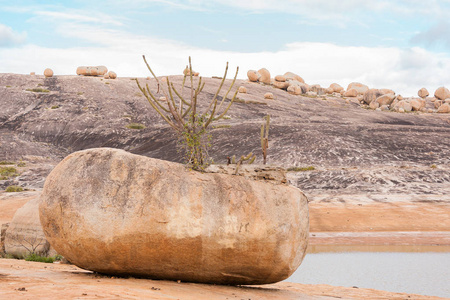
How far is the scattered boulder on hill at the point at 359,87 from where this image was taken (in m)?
122

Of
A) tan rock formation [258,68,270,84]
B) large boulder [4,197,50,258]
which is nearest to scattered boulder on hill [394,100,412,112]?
tan rock formation [258,68,270,84]

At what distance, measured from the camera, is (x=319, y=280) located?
1762cm

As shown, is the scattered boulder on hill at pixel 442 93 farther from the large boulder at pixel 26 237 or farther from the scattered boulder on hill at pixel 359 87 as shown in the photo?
the large boulder at pixel 26 237

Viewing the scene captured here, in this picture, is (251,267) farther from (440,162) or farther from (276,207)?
(440,162)

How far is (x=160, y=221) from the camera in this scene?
10.5 m

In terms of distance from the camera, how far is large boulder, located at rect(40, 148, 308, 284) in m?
10.5

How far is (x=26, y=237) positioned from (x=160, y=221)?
27.6 ft

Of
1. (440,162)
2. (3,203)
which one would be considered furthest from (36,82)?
(440,162)

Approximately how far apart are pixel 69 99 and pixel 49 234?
65.0 m

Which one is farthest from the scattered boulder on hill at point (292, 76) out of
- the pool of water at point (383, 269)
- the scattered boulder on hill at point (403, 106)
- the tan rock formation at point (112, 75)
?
the pool of water at point (383, 269)

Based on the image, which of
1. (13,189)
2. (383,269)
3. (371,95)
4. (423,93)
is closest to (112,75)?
(13,189)

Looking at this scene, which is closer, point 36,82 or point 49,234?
point 49,234

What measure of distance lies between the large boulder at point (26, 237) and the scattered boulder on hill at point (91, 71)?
244ft

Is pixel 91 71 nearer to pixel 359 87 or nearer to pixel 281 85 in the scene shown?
pixel 281 85
